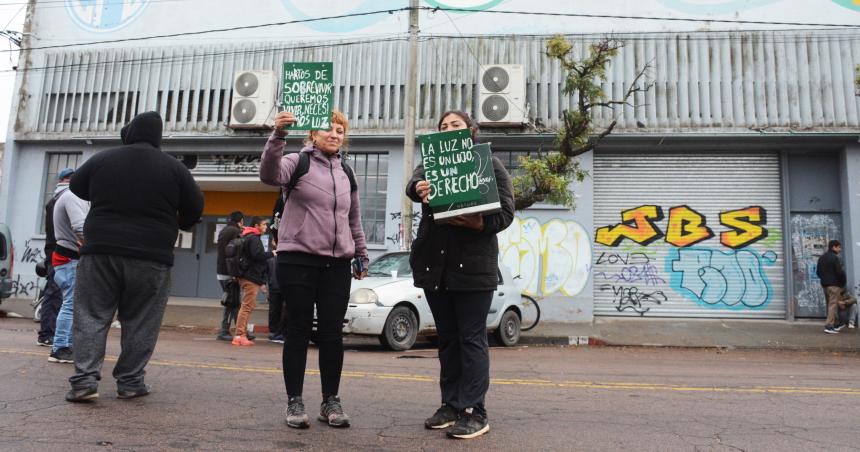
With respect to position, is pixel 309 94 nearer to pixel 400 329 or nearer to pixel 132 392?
pixel 132 392

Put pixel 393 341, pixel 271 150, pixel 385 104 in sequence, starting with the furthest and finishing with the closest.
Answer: pixel 385 104 < pixel 393 341 < pixel 271 150

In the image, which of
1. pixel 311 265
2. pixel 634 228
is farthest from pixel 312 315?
pixel 634 228

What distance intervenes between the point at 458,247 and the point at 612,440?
1418 millimetres

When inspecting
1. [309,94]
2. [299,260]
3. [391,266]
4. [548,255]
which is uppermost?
[309,94]

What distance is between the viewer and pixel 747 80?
551 inches

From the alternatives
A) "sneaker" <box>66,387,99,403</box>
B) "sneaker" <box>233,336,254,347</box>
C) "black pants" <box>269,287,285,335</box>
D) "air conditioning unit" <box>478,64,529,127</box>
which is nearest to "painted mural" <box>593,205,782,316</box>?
"air conditioning unit" <box>478,64,529,127</box>

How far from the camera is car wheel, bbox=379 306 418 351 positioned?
26.6 ft

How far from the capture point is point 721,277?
13.8m

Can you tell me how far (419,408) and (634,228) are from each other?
11.1 meters

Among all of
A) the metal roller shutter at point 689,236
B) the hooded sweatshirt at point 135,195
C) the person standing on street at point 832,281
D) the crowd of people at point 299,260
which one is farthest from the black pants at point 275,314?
the person standing on street at point 832,281

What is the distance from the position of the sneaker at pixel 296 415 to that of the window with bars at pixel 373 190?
11154mm

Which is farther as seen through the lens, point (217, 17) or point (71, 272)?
point (217, 17)

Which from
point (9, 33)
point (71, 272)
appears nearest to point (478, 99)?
point (71, 272)

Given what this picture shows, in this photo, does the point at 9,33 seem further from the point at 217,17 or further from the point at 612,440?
the point at 612,440
